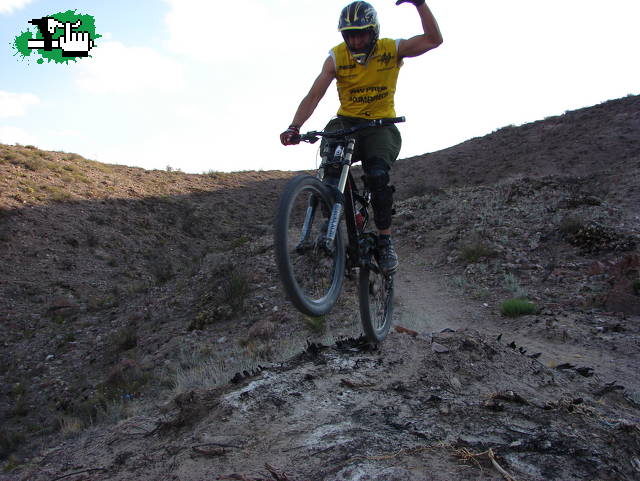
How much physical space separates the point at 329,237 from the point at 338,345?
4.77 ft

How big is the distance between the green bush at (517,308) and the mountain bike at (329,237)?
4.10m

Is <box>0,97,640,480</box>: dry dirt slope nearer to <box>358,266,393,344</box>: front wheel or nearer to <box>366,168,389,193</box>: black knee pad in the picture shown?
<box>358,266,393,344</box>: front wheel

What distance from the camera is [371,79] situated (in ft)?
13.8

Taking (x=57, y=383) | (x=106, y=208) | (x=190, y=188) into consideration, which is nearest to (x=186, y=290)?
(x=57, y=383)

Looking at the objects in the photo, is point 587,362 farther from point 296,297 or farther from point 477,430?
point 296,297

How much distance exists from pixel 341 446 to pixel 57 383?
846cm

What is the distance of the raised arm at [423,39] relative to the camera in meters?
3.98

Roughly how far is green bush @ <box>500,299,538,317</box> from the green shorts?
4.55 metres

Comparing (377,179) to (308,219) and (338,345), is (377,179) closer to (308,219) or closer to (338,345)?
(308,219)

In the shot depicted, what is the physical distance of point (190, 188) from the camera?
29.1m

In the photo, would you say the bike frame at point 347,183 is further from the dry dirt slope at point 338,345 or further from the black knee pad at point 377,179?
the dry dirt slope at point 338,345


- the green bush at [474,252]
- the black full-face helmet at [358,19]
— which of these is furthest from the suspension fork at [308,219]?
the green bush at [474,252]

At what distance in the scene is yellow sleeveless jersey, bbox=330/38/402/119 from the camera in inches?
164


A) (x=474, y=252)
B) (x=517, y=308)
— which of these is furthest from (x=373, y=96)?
(x=474, y=252)
